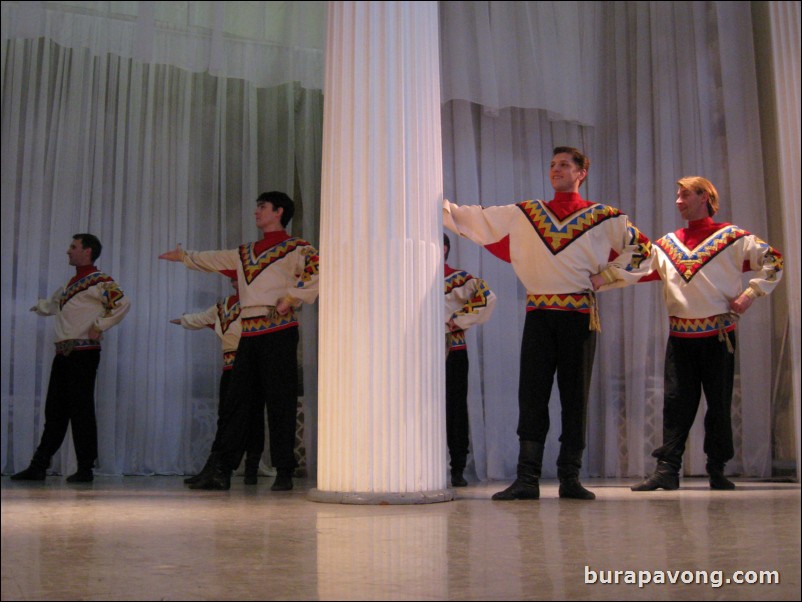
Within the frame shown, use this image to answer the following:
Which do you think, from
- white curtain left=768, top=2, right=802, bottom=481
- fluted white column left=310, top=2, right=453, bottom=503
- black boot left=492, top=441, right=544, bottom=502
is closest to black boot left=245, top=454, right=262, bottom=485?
fluted white column left=310, top=2, right=453, bottom=503

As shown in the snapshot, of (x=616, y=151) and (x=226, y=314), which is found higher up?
(x=616, y=151)

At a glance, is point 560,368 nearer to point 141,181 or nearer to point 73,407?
point 73,407

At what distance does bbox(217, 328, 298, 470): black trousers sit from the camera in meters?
4.61

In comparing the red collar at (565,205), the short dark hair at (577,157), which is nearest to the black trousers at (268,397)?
the red collar at (565,205)

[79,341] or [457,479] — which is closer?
[457,479]

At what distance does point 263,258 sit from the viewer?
469 centimetres

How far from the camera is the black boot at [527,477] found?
3.80 metres

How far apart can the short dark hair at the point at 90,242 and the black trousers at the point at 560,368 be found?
287 cm

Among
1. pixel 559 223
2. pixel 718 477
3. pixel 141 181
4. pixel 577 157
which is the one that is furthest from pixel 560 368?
pixel 141 181

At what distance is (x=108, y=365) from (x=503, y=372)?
2.52 meters

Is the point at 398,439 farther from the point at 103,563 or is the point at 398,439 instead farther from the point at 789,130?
the point at 789,130

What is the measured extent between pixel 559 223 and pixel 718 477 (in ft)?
5.30

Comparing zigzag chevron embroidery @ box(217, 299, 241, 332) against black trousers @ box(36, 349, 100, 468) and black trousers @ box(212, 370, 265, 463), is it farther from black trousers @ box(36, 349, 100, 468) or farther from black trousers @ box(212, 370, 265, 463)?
black trousers @ box(36, 349, 100, 468)

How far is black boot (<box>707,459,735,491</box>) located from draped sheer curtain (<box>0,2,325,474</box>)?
8.17 ft
